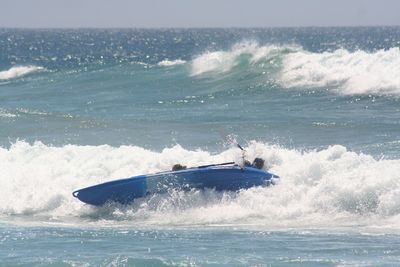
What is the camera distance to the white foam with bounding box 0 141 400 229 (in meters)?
18.4

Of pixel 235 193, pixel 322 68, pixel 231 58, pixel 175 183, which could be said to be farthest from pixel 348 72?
pixel 175 183

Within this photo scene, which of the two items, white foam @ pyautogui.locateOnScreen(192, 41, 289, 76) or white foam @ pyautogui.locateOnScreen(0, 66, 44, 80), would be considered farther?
white foam @ pyautogui.locateOnScreen(0, 66, 44, 80)

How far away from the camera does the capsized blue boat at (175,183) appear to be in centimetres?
1956

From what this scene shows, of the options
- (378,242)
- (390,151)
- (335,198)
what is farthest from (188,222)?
(390,151)

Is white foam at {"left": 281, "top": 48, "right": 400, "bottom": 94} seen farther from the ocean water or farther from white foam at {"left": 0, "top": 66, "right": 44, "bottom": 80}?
white foam at {"left": 0, "top": 66, "right": 44, "bottom": 80}

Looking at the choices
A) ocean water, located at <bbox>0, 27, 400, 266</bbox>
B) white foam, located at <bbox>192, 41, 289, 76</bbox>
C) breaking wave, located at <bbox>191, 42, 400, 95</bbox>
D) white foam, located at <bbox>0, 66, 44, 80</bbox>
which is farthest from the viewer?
white foam, located at <bbox>0, 66, 44, 80</bbox>

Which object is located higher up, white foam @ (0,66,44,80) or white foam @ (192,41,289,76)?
white foam @ (0,66,44,80)

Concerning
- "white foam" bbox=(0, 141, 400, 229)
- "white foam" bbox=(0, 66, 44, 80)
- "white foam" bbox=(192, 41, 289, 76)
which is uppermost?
"white foam" bbox=(0, 66, 44, 80)

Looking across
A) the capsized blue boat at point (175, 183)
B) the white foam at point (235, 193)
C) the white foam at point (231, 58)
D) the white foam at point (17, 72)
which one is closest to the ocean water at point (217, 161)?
the white foam at point (235, 193)

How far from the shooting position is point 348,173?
19.8 meters

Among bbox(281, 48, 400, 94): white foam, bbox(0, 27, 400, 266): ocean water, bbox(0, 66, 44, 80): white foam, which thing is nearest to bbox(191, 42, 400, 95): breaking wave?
bbox(281, 48, 400, 94): white foam

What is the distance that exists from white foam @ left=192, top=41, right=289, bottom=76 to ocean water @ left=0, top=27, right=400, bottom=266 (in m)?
4.43

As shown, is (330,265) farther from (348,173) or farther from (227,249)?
(348,173)

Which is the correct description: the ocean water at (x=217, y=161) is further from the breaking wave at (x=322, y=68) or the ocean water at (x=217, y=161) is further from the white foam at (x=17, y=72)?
the white foam at (x=17, y=72)
